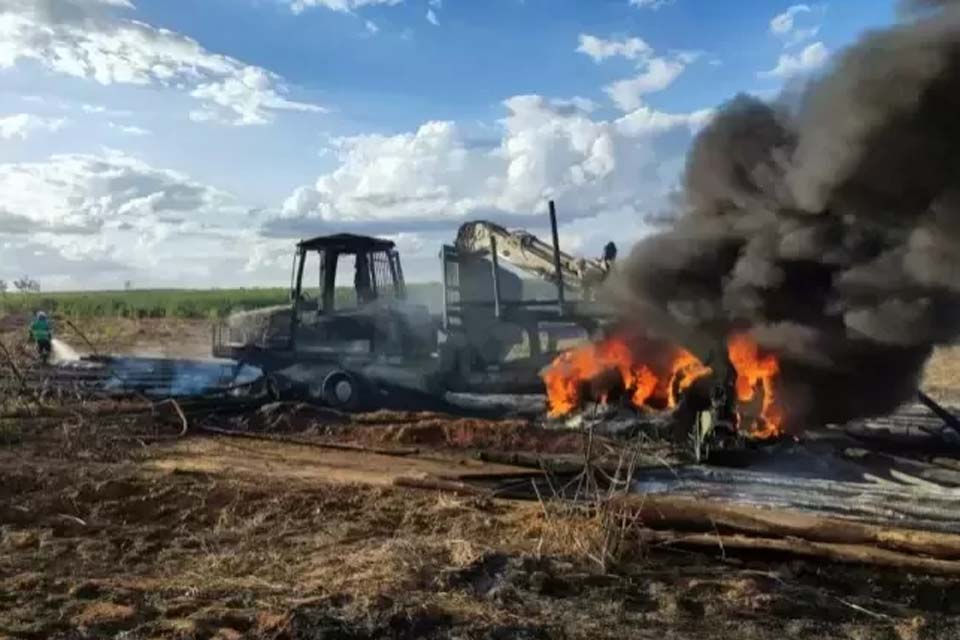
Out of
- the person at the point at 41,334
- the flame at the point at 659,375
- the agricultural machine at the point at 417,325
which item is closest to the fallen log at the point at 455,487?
the flame at the point at 659,375

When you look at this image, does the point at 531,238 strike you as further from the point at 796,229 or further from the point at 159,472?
the point at 159,472

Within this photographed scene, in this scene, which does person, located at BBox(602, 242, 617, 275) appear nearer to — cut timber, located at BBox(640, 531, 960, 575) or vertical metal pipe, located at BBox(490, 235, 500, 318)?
vertical metal pipe, located at BBox(490, 235, 500, 318)

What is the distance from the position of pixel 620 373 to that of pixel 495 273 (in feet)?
17.2

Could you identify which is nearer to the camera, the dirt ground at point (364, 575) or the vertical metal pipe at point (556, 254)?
the dirt ground at point (364, 575)

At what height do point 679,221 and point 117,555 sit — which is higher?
point 679,221

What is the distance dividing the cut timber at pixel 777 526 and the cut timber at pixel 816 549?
7 cm

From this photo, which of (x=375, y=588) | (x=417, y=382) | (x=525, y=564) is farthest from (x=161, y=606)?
(x=417, y=382)

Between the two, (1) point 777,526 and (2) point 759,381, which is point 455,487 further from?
(2) point 759,381

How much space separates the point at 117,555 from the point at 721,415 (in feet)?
26.1

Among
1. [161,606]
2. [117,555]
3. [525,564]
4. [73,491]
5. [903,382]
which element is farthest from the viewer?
[903,382]

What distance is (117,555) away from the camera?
324 inches

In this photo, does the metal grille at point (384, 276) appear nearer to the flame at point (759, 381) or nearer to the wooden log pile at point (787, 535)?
the flame at point (759, 381)

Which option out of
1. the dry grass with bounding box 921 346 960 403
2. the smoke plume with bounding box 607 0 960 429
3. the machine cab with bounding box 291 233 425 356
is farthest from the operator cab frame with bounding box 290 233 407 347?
the dry grass with bounding box 921 346 960 403

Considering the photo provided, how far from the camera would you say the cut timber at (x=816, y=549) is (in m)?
7.30
